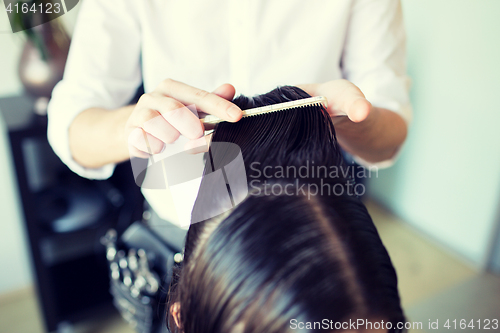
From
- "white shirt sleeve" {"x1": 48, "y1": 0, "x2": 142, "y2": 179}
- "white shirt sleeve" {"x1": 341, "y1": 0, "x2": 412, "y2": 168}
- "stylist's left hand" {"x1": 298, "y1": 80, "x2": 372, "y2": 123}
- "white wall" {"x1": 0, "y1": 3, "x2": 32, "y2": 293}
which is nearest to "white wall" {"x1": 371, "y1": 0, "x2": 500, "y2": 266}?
"white shirt sleeve" {"x1": 341, "y1": 0, "x2": 412, "y2": 168}

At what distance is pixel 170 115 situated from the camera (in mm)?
359

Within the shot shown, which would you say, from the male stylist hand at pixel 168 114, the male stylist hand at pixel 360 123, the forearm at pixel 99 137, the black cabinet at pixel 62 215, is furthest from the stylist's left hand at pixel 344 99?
the black cabinet at pixel 62 215

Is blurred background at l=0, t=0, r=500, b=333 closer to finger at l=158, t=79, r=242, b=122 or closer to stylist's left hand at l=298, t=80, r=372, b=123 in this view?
finger at l=158, t=79, r=242, b=122

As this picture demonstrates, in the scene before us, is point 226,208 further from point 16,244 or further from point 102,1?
point 16,244

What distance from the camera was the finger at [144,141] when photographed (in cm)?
38

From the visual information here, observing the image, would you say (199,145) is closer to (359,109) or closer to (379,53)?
(359,109)

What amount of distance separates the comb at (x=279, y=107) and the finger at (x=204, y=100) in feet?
0.03

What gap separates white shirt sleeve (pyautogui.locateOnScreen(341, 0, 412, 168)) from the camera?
54 cm

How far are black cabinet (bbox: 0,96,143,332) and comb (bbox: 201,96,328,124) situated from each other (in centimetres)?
62

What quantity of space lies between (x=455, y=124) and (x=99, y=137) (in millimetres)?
1138

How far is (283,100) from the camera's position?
0.39 metres

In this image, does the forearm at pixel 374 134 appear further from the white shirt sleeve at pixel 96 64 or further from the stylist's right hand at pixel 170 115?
the white shirt sleeve at pixel 96 64

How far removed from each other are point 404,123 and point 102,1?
20.2 inches

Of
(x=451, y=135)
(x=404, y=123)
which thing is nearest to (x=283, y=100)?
(x=404, y=123)
